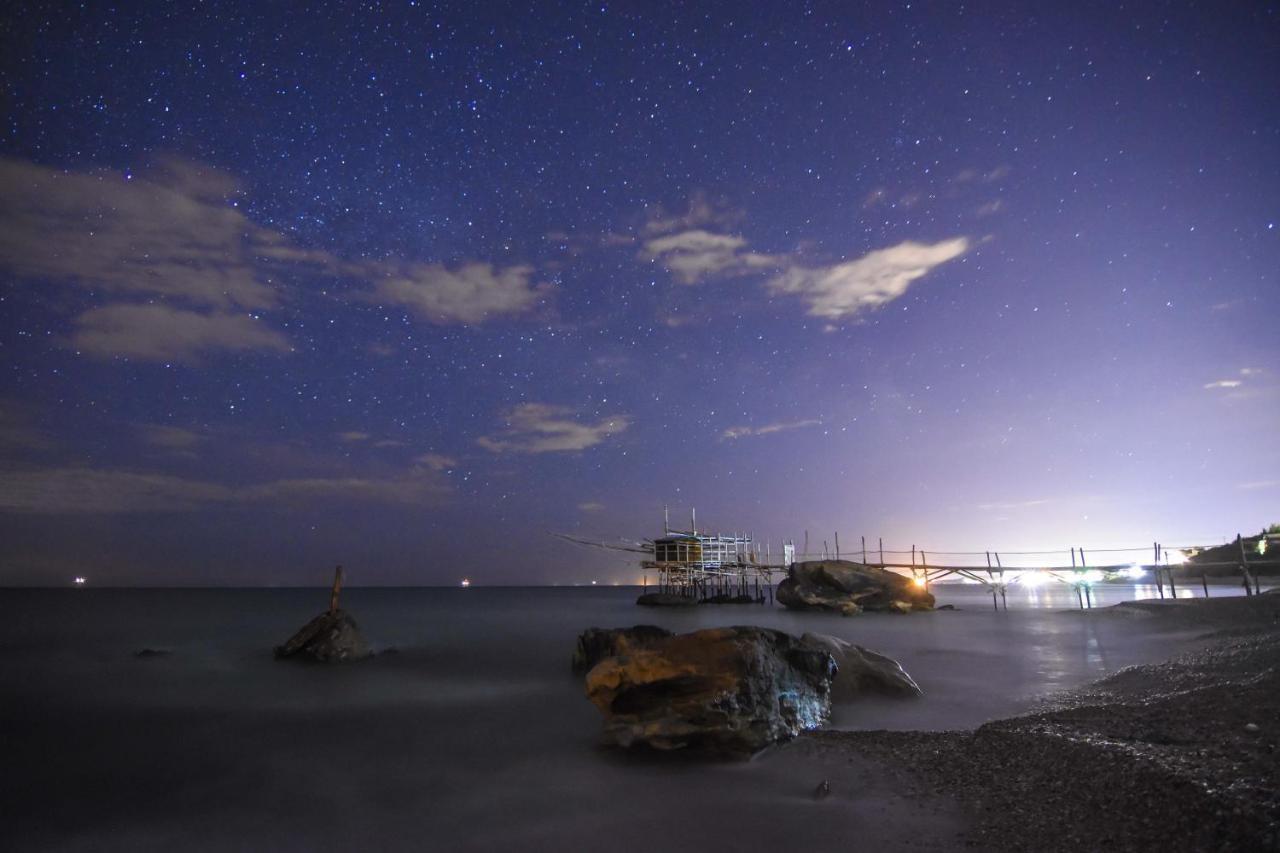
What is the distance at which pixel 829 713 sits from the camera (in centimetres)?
1212

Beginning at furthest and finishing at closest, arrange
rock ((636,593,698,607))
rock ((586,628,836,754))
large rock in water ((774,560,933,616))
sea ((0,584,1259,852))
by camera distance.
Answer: rock ((636,593,698,607)) → large rock in water ((774,560,933,616)) → rock ((586,628,836,754)) → sea ((0,584,1259,852))

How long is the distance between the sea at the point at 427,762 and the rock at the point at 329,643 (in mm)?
1033

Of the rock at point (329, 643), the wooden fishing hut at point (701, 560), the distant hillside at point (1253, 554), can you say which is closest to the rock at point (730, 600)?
the wooden fishing hut at point (701, 560)

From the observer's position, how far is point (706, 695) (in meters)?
10.4

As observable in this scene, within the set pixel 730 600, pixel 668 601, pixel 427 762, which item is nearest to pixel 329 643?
pixel 427 762

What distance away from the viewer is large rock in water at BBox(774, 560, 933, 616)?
4803 cm

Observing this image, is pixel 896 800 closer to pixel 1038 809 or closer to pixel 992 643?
pixel 1038 809

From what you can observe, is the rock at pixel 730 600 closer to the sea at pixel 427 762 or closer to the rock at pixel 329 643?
the sea at pixel 427 762

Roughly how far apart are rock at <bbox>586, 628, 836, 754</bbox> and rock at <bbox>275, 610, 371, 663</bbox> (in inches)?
722

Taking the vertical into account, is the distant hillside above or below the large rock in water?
above

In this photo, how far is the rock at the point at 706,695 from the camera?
33.4 feet

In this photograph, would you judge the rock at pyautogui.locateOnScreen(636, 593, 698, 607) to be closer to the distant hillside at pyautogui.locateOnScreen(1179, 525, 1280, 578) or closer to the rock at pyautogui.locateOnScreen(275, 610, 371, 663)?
the distant hillside at pyautogui.locateOnScreen(1179, 525, 1280, 578)

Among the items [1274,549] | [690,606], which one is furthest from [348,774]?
[1274,549]

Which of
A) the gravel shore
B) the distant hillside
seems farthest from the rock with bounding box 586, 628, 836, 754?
the distant hillside
